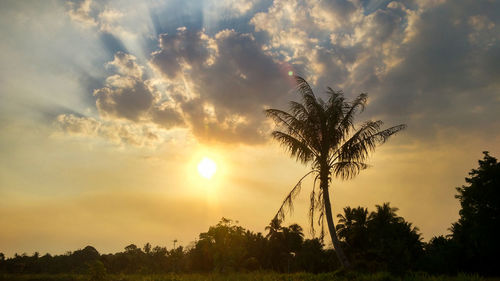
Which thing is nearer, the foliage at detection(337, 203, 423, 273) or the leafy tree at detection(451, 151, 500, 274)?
the leafy tree at detection(451, 151, 500, 274)

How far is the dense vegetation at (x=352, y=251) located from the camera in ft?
83.7

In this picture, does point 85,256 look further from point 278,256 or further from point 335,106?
point 335,106

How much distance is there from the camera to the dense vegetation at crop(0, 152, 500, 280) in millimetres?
25516

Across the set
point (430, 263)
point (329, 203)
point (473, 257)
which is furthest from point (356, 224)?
point (329, 203)

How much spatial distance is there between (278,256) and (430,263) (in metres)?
29.8

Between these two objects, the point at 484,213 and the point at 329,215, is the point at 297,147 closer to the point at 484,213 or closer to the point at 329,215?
the point at 329,215

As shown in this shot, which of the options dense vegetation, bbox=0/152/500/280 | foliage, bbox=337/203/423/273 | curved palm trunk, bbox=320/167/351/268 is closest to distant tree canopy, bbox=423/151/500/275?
dense vegetation, bbox=0/152/500/280

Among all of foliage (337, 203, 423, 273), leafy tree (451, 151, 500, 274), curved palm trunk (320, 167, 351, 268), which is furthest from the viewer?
foliage (337, 203, 423, 273)

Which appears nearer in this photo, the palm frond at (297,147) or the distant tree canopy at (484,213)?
the palm frond at (297,147)

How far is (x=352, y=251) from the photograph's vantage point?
142ft

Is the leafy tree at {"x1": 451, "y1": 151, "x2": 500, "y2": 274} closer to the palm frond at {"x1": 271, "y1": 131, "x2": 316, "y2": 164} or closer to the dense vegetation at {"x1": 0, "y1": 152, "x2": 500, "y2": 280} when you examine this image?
the dense vegetation at {"x1": 0, "y1": 152, "x2": 500, "y2": 280}

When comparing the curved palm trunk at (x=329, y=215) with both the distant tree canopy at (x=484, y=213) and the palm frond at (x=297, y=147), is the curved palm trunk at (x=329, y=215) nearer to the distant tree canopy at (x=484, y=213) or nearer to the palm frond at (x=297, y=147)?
the palm frond at (x=297, y=147)

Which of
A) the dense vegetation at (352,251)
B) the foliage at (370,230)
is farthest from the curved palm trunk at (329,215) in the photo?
the foliage at (370,230)

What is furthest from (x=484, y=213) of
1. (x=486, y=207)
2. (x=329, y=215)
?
(x=329, y=215)
